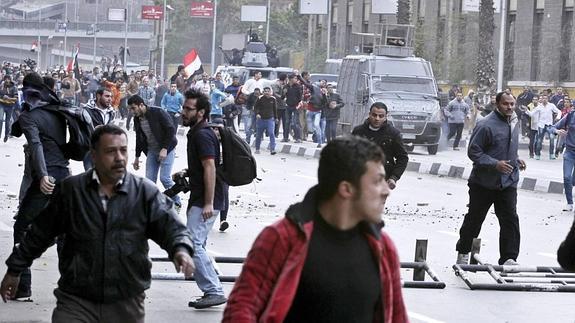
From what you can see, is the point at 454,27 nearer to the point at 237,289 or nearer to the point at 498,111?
the point at 498,111

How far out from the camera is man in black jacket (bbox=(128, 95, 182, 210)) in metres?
16.4

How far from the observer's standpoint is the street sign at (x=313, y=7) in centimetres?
6831

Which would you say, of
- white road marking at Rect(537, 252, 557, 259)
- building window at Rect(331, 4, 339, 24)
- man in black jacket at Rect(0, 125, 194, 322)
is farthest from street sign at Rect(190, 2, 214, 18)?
man in black jacket at Rect(0, 125, 194, 322)

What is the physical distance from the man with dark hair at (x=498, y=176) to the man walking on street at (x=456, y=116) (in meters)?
25.3

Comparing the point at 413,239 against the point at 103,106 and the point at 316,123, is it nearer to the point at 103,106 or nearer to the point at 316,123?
the point at 103,106

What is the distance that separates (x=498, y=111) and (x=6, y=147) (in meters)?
20.9

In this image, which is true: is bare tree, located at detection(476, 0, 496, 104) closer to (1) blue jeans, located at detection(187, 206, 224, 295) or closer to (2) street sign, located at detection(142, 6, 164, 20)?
(1) blue jeans, located at detection(187, 206, 224, 295)

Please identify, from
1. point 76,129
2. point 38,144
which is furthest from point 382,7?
point 38,144

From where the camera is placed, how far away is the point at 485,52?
46688 mm

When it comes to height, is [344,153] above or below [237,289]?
above

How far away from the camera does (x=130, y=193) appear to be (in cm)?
674

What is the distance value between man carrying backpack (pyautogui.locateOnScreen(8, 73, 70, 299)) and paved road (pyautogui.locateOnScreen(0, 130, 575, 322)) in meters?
0.62

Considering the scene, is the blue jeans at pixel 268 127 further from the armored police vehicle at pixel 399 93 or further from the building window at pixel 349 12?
the building window at pixel 349 12

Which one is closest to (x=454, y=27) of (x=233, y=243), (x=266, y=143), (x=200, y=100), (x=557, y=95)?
(x=557, y=95)
